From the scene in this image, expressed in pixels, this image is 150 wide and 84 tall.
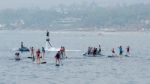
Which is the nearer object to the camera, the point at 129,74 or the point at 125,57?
the point at 129,74

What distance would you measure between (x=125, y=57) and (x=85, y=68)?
21.1m

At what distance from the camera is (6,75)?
66188 mm

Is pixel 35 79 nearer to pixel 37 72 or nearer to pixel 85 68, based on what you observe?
pixel 37 72

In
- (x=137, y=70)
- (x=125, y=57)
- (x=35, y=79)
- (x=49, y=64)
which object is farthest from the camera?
(x=125, y=57)

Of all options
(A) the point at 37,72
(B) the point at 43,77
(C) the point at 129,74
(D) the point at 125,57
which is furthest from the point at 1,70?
(D) the point at 125,57

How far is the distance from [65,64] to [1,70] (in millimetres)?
10649

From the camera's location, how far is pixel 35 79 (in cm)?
6178

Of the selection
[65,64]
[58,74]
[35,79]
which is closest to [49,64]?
[65,64]

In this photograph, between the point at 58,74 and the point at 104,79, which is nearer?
the point at 104,79

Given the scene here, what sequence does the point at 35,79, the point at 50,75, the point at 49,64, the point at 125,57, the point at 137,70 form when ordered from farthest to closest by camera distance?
the point at 125,57 < the point at 49,64 < the point at 137,70 < the point at 50,75 < the point at 35,79

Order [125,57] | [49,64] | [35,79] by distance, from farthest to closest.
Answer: [125,57]
[49,64]
[35,79]

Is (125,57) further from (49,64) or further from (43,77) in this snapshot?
(43,77)

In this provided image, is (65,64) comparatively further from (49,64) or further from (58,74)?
(58,74)

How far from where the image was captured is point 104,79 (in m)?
62.2
